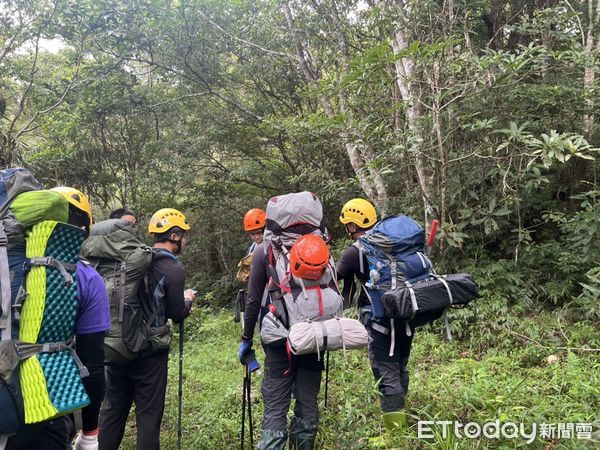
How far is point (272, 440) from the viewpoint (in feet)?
10.2

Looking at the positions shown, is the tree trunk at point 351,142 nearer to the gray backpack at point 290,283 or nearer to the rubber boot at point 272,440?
the gray backpack at point 290,283

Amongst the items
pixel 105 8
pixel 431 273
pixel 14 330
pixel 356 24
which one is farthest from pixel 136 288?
pixel 105 8

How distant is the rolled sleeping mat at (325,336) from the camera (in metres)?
2.86

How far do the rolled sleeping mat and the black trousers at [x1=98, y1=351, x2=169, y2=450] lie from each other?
1214 millimetres

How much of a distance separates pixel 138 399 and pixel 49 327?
65.9 inches

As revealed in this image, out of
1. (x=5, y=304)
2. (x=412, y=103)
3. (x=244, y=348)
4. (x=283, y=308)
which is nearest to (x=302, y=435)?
(x=244, y=348)

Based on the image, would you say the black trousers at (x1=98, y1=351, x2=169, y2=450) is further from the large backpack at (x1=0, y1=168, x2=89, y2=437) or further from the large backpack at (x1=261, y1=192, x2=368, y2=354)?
the large backpack at (x1=0, y1=168, x2=89, y2=437)

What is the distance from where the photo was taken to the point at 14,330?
1858 millimetres

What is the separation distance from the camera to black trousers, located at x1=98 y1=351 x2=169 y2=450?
3.29 metres

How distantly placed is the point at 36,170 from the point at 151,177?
272cm

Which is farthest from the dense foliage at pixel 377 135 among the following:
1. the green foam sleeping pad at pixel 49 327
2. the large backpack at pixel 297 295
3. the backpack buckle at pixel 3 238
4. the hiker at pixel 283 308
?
the backpack buckle at pixel 3 238

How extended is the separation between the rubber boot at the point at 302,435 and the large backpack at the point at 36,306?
1.73 m

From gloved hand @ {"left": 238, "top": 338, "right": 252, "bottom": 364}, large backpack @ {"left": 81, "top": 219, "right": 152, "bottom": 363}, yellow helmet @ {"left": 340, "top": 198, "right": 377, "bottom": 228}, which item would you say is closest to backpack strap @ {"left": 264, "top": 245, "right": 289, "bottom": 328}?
gloved hand @ {"left": 238, "top": 338, "right": 252, "bottom": 364}

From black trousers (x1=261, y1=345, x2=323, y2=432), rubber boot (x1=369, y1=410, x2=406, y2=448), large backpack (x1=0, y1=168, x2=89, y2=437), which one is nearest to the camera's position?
large backpack (x1=0, y1=168, x2=89, y2=437)
